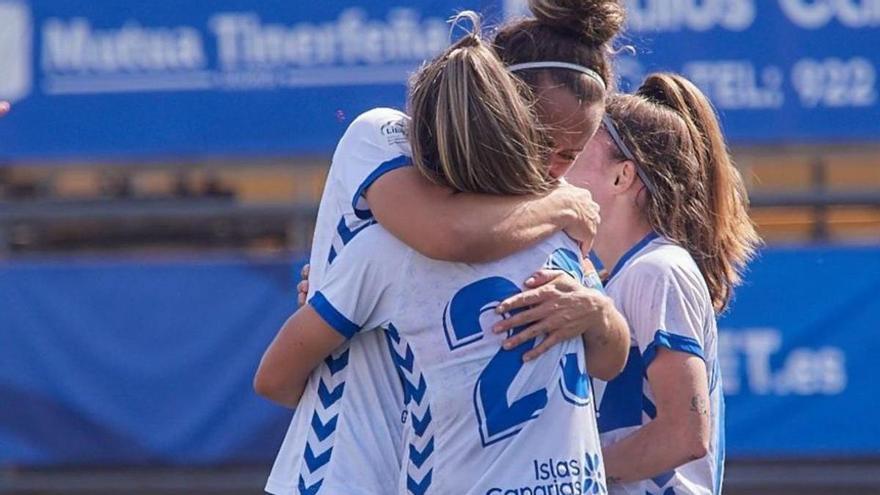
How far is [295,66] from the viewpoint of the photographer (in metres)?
5.94

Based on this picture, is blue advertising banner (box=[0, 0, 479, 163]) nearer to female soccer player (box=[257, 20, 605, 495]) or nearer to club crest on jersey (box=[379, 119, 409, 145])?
club crest on jersey (box=[379, 119, 409, 145])

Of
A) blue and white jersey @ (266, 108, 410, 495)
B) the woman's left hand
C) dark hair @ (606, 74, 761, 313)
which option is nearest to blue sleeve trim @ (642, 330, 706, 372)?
dark hair @ (606, 74, 761, 313)

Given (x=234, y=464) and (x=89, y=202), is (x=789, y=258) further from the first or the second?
(x=89, y=202)

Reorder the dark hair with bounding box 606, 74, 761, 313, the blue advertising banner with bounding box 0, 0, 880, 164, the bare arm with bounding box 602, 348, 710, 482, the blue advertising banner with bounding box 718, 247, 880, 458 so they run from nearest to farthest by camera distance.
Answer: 1. the bare arm with bounding box 602, 348, 710, 482
2. the dark hair with bounding box 606, 74, 761, 313
3. the blue advertising banner with bounding box 718, 247, 880, 458
4. the blue advertising banner with bounding box 0, 0, 880, 164

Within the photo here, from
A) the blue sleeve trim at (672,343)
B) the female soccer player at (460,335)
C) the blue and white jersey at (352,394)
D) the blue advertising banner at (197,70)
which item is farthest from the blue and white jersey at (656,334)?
the blue advertising banner at (197,70)

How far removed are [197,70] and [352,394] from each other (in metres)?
4.23

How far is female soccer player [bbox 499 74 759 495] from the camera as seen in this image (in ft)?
7.74

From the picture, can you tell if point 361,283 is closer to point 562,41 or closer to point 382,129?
point 382,129

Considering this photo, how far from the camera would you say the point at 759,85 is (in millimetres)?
5684

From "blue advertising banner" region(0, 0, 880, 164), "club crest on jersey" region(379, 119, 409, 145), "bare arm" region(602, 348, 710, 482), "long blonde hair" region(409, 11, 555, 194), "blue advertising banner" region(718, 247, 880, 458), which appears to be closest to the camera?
"long blonde hair" region(409, 11, 555, 194)

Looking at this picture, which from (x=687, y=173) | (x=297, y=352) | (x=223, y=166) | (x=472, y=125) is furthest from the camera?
(x=223, y=166)

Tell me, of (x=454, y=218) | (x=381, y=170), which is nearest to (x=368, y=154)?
(x=381, y=170)

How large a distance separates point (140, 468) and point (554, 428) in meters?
4.38

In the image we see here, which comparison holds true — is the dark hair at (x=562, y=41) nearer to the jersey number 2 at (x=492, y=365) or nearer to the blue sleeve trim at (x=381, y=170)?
the blue sleeve trim at (x=381, y=170)
